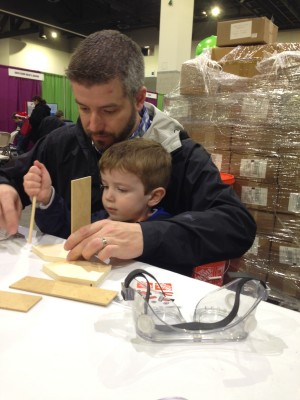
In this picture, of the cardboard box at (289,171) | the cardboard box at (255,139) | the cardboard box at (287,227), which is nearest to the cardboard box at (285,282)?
the cardboard box at (287,227)

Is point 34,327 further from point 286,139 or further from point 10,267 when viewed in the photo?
point 286,139

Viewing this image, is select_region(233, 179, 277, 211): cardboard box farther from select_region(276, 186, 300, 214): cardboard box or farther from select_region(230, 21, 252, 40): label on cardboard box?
select_region(230, 21, 252, 40): label on cardboard box

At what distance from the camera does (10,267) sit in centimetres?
89

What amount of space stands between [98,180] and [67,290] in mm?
720

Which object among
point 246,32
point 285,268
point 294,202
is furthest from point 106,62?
point 285,268

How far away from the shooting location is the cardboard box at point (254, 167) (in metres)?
2.35

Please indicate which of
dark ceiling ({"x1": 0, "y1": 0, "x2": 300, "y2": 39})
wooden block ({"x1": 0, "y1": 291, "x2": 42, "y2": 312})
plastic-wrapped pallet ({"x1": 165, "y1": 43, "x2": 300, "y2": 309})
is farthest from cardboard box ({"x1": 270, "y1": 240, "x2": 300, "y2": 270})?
dark ceiling ({"x1": 0, "y1": 0, "x2": 300, "y2": 39})

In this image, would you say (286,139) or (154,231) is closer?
(154,231)

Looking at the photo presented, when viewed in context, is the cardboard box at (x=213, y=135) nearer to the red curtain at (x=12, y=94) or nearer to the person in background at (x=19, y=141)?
the person in background at (x=19, y=141)

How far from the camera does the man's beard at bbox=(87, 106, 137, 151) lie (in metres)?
1.31

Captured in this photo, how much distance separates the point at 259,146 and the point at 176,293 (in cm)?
180

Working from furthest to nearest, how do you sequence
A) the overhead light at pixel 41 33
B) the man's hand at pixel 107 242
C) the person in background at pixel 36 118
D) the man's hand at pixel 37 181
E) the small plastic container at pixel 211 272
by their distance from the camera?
the overhead light at pixel 41 33
the person in background at pixel 36 118
the small plastic container at pixel 211 272
the man's hand at pixel 37 181
the man's hand at pixel 107 242

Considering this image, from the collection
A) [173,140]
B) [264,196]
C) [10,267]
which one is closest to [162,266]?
[10,267]

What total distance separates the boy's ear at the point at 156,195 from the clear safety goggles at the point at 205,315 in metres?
0.57
